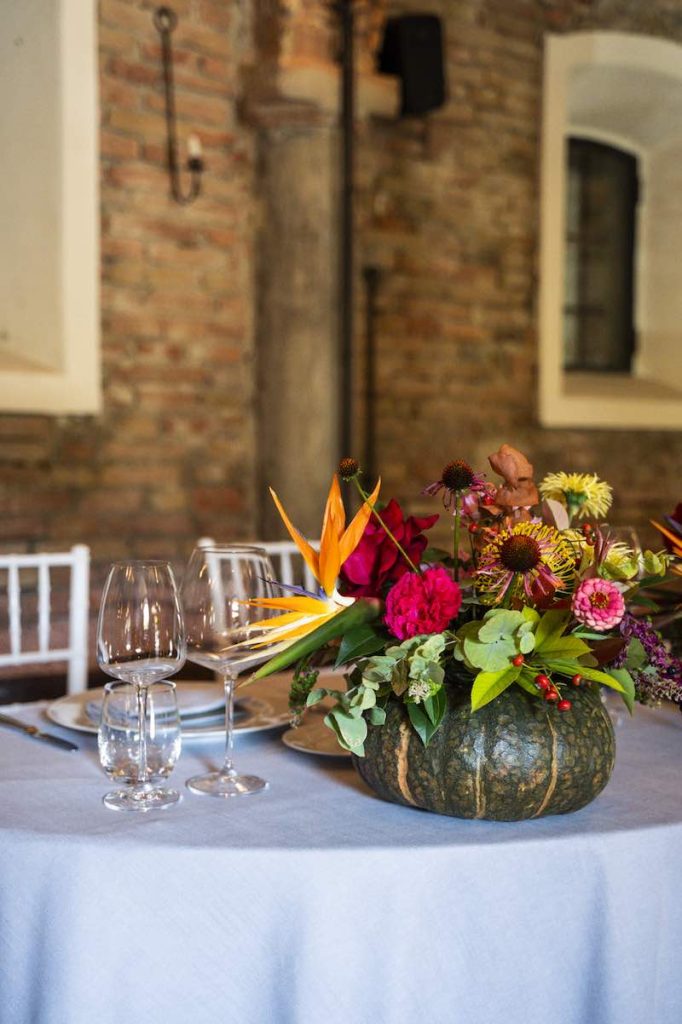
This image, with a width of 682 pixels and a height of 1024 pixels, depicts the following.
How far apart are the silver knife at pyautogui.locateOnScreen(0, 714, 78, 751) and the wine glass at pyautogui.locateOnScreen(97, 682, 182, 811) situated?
13 cm

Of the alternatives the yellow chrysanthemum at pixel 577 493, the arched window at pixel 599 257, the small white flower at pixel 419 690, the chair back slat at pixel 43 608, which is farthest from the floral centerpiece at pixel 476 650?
the arched window at pixel 599 257

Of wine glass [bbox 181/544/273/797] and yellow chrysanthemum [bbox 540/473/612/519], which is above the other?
yellow chrysanthemum [bbox 540/473/612/519]

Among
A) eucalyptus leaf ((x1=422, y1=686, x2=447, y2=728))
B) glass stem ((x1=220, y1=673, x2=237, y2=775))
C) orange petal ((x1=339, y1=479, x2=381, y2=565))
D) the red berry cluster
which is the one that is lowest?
glass stem ((x1=220, y1=673, x2=237, y2=775))

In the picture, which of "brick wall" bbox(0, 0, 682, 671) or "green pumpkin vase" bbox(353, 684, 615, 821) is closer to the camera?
"green pumpkin vase" bbox(353, 684, 615, 821)

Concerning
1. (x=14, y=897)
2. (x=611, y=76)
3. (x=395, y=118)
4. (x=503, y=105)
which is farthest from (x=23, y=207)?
(x=14, y=897)

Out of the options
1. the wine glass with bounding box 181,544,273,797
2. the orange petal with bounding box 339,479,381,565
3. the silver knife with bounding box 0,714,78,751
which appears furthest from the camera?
the silver knife with bounding box 0,714,78,751

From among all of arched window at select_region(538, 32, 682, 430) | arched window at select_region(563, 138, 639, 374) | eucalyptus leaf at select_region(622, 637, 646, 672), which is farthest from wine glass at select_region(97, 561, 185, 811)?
arched window at select_region(563, 138, 639, 374)

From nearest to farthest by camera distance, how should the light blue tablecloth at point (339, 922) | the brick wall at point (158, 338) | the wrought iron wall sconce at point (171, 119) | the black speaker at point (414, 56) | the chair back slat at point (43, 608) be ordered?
Result: the light blue tablecloth at point (339, 922), the chair back slat at point (43, 608), the brick wall at point (158, 338), the wrought iron wall sconce at point (171, 119), the black speaker at point (414, 56)

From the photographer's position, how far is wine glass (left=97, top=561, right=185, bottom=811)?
3.96 ft

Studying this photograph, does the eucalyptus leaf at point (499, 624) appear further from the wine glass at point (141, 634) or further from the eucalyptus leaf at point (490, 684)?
the wine glass at point (141, 634)

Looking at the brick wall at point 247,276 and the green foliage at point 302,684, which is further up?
the brick wall at point 247,276

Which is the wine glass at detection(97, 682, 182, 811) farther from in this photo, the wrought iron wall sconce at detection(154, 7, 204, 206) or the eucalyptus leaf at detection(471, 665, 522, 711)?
the wrought iron wall sconce at detection(154, 7, 204, 206)

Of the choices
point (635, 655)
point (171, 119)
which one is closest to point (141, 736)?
point (635, 655)

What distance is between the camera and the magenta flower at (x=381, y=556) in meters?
1.19
